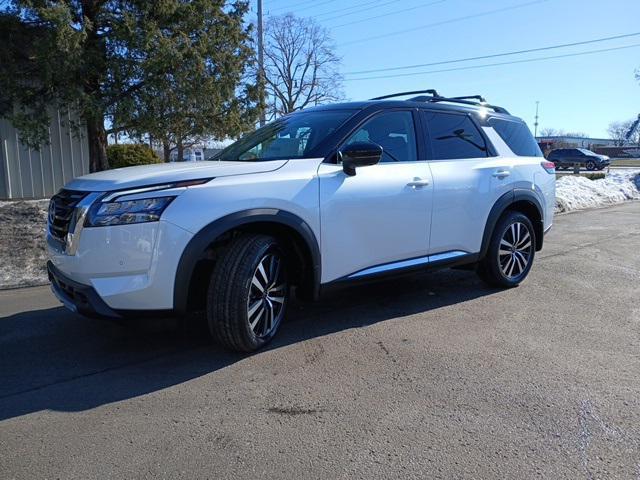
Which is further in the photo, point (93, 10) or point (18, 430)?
point (93, 10)

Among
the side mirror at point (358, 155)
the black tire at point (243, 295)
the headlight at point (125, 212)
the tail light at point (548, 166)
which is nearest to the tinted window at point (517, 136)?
the tail light at point (548, 166)

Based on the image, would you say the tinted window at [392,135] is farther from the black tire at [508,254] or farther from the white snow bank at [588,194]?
the white snow bank at [588,194]

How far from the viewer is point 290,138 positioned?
4.49m

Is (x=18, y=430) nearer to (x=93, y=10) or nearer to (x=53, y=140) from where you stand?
(x=93, y=10)

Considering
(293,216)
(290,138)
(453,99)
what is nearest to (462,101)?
(453,99)

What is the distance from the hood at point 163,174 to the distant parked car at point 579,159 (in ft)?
132

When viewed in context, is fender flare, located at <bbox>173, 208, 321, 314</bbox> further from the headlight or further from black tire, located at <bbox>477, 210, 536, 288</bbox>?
black tire, located at <bbox>477, 210, 536, 288</bbox>

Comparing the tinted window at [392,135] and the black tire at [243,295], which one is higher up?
the tinted window at [392,135]

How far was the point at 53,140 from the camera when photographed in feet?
45.5

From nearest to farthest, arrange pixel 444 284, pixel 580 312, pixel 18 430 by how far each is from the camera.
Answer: pixel 18 430
pixel 580 312
pixel 444 284

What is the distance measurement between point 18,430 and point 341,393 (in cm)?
182

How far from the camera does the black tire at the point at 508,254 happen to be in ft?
17.9

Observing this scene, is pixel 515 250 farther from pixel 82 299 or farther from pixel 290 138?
pixel 82 299

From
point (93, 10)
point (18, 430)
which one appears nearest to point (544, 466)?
point (18, 430)
